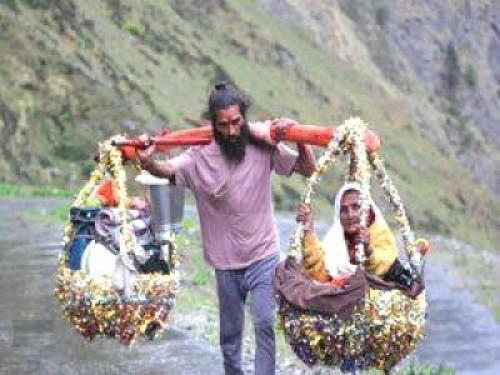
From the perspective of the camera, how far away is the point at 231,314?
278 inches

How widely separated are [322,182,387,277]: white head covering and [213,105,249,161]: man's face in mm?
626

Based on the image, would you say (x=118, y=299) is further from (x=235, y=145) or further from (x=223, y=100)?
(x=223, y=100)

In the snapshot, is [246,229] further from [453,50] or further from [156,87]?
[453,50]

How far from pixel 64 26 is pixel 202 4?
1268 centimetres

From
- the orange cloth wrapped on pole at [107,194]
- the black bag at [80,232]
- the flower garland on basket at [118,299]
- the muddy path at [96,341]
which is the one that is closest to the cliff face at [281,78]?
Answer: the muddy path at [96,341]

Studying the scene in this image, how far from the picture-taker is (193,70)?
41938 mm

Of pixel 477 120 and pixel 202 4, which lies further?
pixel 477 120

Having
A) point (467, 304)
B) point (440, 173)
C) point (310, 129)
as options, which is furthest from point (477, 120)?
point (310, 129)

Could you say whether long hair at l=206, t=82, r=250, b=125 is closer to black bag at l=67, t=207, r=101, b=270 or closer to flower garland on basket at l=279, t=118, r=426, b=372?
flower garland on basket at l=279, t=118, r=426, b=372

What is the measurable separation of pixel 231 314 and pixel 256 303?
0.86 feet

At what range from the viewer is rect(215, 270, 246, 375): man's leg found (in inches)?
274

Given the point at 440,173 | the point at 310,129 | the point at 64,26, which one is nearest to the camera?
the point at 310,129

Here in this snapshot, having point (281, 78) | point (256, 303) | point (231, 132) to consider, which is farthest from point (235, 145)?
point (281, 78)

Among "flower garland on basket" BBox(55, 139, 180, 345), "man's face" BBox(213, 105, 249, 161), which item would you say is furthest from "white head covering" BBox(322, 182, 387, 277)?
"flower garland on basket" BBox(55, 139, 180, 345)
